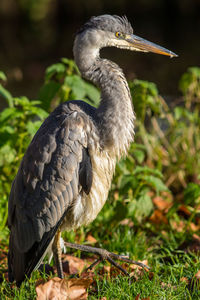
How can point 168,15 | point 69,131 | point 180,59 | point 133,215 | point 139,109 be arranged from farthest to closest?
point 168,15, point 180,59, point 139,109, point 133,215, point 69,131

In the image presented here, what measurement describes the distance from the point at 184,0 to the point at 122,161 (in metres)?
19.1

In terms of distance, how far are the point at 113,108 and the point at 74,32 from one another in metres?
4.72

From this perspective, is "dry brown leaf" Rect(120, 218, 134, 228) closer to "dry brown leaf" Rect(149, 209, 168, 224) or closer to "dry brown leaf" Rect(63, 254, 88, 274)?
"dry brown leaf" Rect(149, 209, 168, 224)

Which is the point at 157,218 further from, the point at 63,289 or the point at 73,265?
the point at 63,289

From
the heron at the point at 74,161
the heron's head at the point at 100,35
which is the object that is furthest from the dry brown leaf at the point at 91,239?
the heron's head at the point at 100,35

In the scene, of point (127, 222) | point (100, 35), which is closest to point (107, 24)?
point (100, 35)

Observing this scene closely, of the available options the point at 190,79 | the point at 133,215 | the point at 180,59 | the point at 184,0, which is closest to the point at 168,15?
the point at 184,0

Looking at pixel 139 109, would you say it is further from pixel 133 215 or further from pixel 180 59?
pixel 180 59

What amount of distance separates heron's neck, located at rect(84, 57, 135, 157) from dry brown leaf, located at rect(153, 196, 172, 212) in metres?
1.49

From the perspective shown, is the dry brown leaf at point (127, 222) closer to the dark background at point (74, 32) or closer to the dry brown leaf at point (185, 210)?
the dry brown leaf at point (185, 210)

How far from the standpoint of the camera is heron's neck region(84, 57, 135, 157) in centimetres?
338

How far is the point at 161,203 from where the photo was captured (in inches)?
194

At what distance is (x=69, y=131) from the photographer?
3.20 metres

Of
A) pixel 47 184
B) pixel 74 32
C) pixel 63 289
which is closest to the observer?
pixel 63 289
